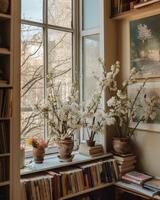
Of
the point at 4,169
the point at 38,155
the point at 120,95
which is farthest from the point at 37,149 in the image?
the point at 120,95

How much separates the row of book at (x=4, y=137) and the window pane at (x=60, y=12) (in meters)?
1.47

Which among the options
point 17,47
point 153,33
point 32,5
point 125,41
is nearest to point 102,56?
point 125,41

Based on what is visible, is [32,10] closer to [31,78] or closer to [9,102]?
[31,78]

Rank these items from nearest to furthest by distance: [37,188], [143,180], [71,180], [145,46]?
[37,188], [71,180], [143,180], [145,46]

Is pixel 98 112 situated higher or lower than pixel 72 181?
higher

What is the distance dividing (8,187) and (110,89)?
152 cm

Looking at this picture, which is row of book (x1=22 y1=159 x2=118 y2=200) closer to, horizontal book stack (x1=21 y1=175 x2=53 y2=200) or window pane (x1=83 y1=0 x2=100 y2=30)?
horizontal book stack (x1=21 y1=175 x2=53 y2=200)

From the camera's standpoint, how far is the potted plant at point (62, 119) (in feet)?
9.93

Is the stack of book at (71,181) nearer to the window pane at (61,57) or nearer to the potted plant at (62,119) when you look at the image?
the potted plant at (62,119)

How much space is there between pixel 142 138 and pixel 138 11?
4.48ft

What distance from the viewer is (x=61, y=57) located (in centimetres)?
350

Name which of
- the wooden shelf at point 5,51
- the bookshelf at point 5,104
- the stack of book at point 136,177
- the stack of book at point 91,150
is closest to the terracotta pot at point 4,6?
the bookshelf at point 5,104

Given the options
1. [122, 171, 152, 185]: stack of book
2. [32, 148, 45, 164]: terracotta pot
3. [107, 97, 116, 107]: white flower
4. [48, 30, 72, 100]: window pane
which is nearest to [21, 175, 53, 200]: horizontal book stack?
[32, 148, 45, 164]: terracotta pot

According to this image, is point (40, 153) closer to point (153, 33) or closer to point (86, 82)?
point (86, 82)
